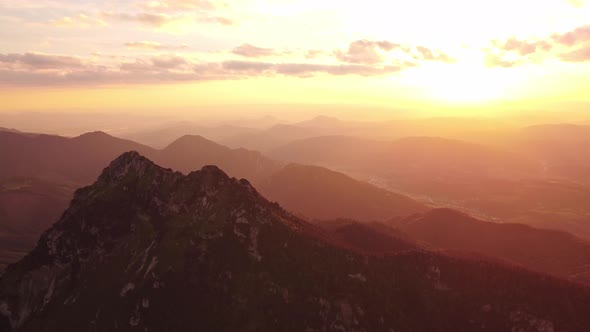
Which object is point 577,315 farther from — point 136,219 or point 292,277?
point 136,219

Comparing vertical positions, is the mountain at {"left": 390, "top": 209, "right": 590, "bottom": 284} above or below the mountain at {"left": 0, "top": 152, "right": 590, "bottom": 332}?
below

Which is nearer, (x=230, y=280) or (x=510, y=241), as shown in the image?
(x=230, y=280)

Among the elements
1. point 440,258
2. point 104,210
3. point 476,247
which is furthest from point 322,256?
point 476,247

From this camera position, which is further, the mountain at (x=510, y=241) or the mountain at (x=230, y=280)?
the mountain at (x=510, y=241)

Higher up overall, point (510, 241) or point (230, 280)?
point (230, 280)

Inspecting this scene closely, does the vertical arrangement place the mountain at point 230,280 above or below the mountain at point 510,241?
above
